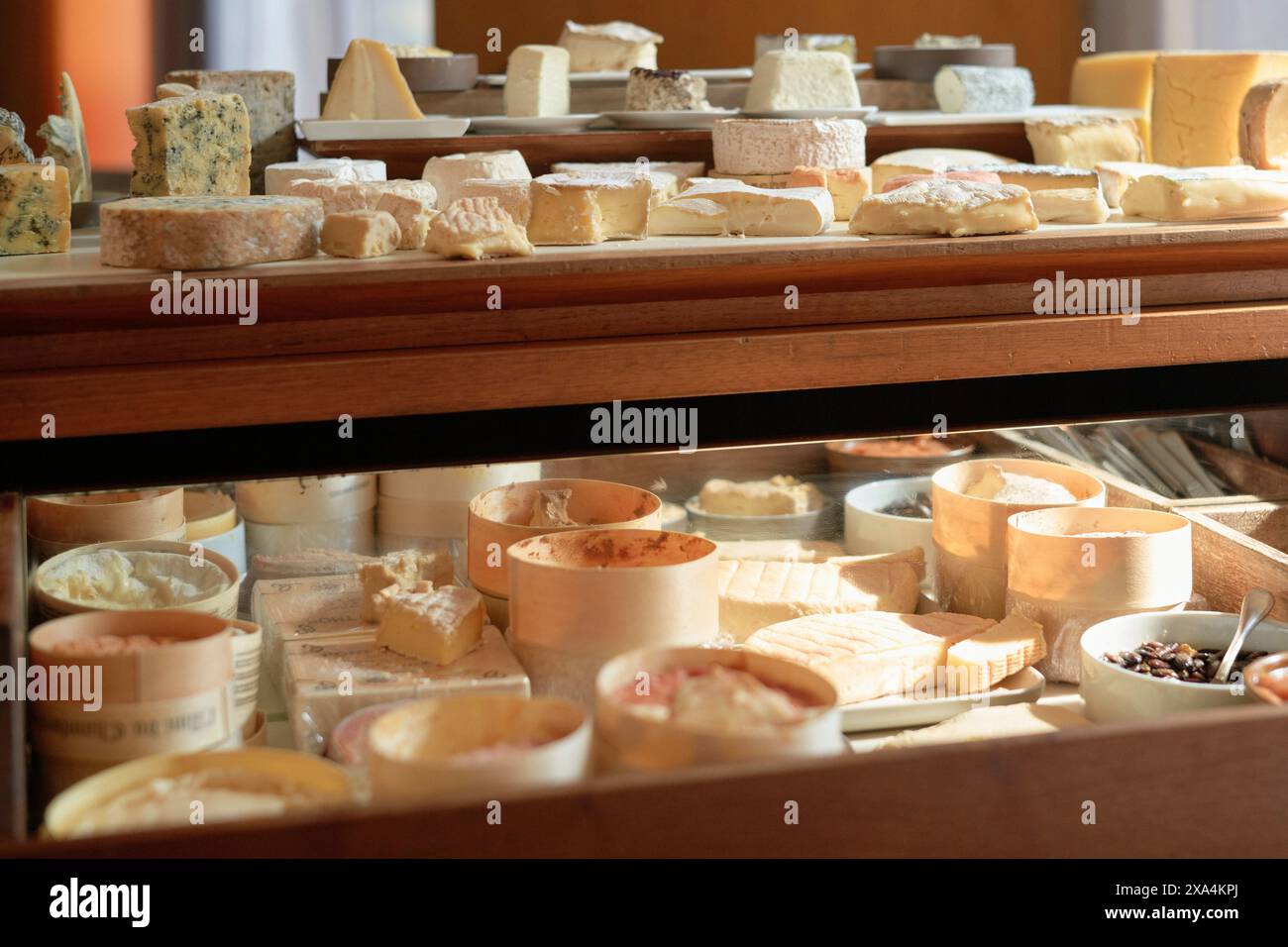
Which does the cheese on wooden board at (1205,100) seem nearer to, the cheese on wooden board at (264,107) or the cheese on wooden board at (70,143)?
the cheese on wooden board at (264,107)

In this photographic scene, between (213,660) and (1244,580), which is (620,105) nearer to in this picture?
(1244,580)

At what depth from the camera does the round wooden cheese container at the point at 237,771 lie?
Result: 125 centimetres

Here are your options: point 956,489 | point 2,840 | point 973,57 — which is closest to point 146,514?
point 2,840

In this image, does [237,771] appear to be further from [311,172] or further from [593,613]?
[311,172]

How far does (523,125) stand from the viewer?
107 inches

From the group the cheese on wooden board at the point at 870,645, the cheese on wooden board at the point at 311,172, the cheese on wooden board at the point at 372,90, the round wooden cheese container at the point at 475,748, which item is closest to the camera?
the round wooden cheese container at the point at 475,748

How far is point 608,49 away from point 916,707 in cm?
322

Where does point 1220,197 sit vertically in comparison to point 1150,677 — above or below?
above

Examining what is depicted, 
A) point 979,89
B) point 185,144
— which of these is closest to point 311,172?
point 185,144

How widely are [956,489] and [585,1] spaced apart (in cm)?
415

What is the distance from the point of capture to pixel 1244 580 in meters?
1.89

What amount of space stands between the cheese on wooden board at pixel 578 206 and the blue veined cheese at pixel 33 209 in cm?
60

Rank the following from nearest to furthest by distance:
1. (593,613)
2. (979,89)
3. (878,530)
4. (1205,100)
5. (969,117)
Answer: (593,613), (878,530), (969,117), (1205,100), (979,89)

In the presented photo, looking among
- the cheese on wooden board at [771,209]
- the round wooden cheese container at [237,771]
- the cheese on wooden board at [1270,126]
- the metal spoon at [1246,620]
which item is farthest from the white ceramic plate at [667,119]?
the round wooden cheese container at [237,771]
